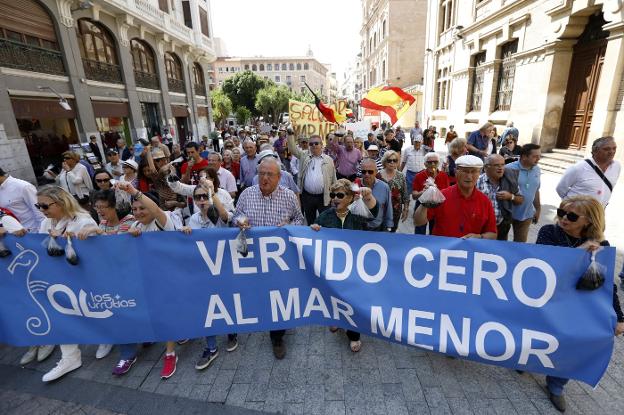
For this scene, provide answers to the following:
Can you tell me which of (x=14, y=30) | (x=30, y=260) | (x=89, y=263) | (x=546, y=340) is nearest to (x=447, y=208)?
(x=546, y=340)

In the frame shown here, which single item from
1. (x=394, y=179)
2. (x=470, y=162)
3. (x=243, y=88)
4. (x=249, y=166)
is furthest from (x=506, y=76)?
(x=243, y=88)

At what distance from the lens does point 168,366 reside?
2824 millimetres

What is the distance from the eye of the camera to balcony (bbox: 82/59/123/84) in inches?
556

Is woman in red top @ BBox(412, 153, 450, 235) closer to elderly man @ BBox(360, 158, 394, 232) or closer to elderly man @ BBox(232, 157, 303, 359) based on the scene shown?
elderly man @ BBox(360, 158, 394, 232)

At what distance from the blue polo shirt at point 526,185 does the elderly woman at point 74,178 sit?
21.6 feet

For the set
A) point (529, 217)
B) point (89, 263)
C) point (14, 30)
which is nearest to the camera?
point (89, 263)

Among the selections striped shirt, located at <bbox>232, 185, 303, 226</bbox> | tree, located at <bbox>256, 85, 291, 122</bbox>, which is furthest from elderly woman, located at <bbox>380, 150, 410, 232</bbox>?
tree, located at <bbox>256, 85, 291, 122</bbox>

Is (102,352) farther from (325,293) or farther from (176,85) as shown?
(176,85)

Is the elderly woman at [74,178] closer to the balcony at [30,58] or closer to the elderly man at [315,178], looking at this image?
the elderly man at [315,178]

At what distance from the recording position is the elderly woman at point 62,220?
8.70ft

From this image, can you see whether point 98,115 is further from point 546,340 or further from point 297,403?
point 546,340

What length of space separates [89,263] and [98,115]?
49.4ft

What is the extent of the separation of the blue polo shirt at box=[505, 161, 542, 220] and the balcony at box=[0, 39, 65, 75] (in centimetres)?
1493

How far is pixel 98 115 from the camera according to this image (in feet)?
47.2
